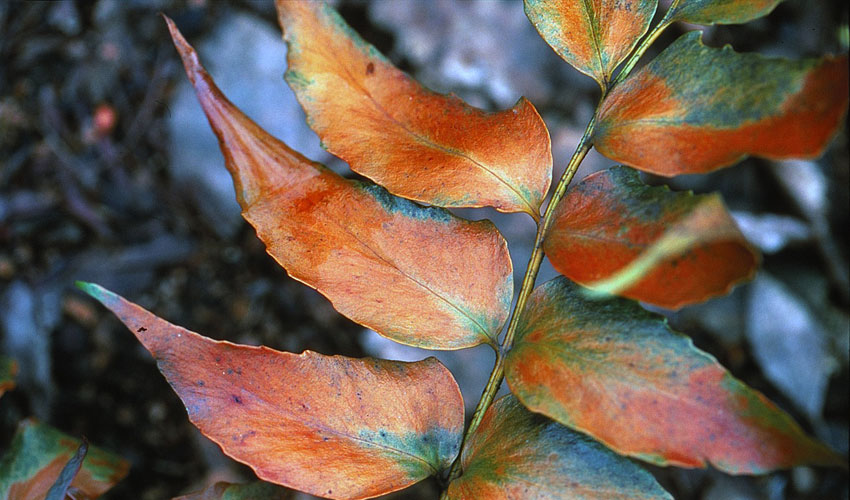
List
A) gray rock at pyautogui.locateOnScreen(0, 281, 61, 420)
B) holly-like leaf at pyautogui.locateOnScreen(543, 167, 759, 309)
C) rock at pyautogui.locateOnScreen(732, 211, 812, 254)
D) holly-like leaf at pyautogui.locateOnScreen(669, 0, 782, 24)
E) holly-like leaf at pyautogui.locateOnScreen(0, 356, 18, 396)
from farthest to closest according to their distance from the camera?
rock at pyautogui.locateOnScreen(732, 211, 812, 254), gray rock at pyautogui.locateOnScreen(0, 281, 61, 420), holly-like leaf at pyautogui.locateOnScreen(0, 356, 18, 396), holly-like leaf at pyautogui.locateOnScreen(669, 0, 782, 24), holly-like leaf at pyautogui.locateOnScreen(543, 167, 759, 309)

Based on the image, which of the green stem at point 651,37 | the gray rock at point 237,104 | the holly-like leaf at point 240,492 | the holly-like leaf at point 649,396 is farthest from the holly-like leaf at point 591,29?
the gray rock at point 237,104

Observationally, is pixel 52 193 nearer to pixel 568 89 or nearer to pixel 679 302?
pixel 568 89

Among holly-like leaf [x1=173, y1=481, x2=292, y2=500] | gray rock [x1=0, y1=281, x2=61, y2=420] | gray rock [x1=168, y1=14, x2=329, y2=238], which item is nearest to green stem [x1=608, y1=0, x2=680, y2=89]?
holly-like leaf [x1=173, y1=481, x2=292, y2=500]

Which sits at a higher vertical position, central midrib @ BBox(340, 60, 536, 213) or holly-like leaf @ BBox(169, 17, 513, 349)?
central midrib @ BBox(340, 60, 536, 213)

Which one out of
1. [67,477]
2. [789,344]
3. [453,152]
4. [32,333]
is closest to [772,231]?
[789,344]

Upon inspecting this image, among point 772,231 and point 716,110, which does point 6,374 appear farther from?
point 772,231

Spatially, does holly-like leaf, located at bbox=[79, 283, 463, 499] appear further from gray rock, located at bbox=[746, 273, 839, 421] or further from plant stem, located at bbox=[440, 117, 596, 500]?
gray rock, located at bbox=[746, 273, 839, 421]
